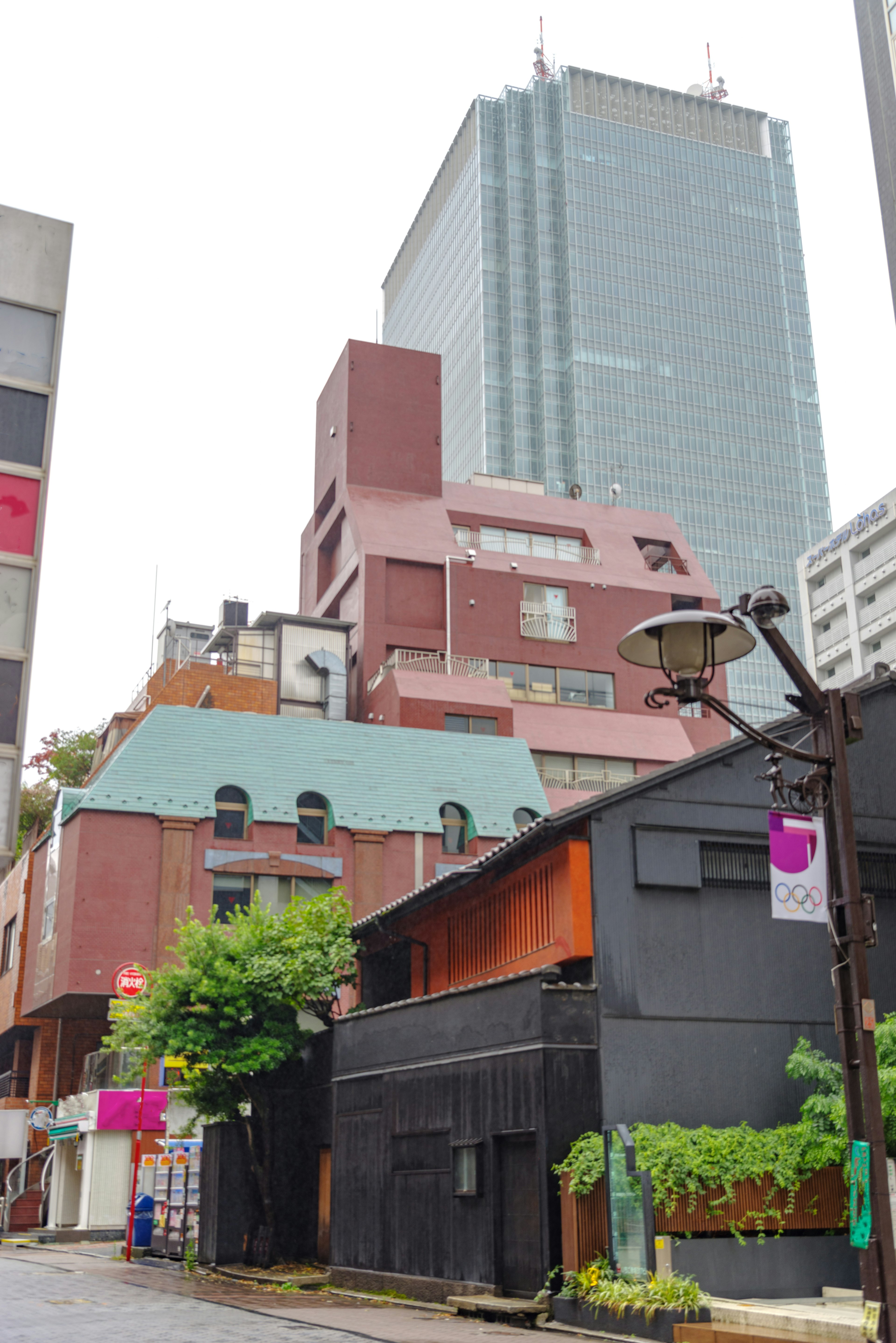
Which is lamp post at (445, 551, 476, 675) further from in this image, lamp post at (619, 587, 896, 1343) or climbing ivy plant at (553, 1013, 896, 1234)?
lamp post at (619, 587, 896, 1343)

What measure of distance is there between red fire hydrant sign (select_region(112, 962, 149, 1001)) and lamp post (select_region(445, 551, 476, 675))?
68.5 ft

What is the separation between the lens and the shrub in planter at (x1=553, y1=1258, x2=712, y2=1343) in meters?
14.9

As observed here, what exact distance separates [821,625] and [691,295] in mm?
73262

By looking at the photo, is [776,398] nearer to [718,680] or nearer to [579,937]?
[718,680]

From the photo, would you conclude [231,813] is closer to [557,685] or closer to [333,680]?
[333,680]

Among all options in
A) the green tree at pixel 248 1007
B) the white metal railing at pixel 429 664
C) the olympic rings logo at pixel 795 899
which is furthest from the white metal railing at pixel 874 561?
the olympic rings logo at pixel 795 899

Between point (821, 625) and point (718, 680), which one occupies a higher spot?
point (821, 625)

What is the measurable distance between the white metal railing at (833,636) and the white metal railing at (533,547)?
46.1 m

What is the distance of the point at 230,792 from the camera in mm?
40812

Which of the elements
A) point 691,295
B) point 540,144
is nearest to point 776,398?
point 691,295

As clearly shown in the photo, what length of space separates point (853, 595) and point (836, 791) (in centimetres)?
9140

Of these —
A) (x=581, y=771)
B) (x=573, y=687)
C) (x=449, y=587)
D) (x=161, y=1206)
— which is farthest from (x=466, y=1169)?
(x=449, y=587)

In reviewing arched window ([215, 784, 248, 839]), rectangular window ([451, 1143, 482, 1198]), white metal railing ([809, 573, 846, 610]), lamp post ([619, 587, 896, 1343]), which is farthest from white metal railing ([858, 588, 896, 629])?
lamp post ([619, 587, 896, 1343])

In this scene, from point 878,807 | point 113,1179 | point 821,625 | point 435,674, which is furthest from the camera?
point 821,625
